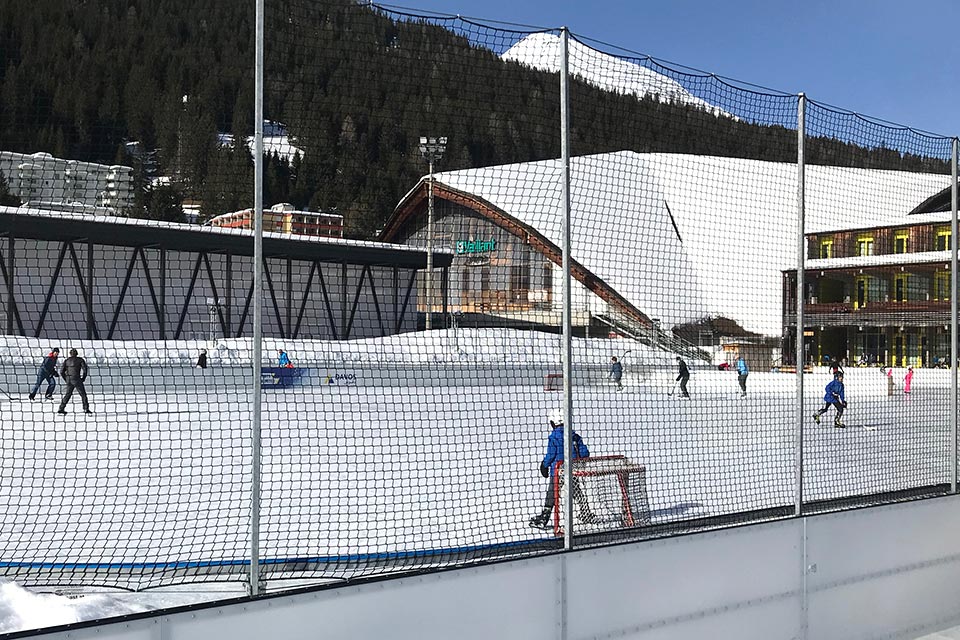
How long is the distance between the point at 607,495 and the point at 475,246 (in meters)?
2.43

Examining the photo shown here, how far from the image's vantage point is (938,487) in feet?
19.3

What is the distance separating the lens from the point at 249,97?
3.94 meters

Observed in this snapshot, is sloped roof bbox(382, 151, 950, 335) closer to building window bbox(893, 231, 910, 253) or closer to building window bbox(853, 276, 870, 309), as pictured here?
building window bbox(853, 276, 870, 309)

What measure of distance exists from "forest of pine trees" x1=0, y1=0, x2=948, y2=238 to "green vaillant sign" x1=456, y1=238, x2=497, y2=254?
130 centimetres

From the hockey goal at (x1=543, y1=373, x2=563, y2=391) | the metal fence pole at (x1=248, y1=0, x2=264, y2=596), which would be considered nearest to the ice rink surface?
the metal fence pole at (x1=248, y1=0, x2=264, y2=596)

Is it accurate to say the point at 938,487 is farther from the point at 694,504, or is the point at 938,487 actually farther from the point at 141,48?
the point at 141,48

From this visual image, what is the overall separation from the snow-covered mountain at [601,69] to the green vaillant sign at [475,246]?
1524mm

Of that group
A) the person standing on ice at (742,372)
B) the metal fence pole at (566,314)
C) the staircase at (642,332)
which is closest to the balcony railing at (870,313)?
the person standing on ice at (742,372)

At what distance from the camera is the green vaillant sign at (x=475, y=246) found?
591 centimetres

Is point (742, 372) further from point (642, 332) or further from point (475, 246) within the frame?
point (475, 246)

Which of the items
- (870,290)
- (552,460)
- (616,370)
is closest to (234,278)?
(552,460)

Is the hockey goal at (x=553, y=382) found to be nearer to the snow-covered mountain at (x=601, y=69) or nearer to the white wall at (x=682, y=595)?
the white wall at (x=682, y=595)

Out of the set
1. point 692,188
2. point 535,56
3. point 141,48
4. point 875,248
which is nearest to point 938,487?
point 692,188

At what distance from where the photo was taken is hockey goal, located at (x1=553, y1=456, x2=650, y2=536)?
6.59 metres
